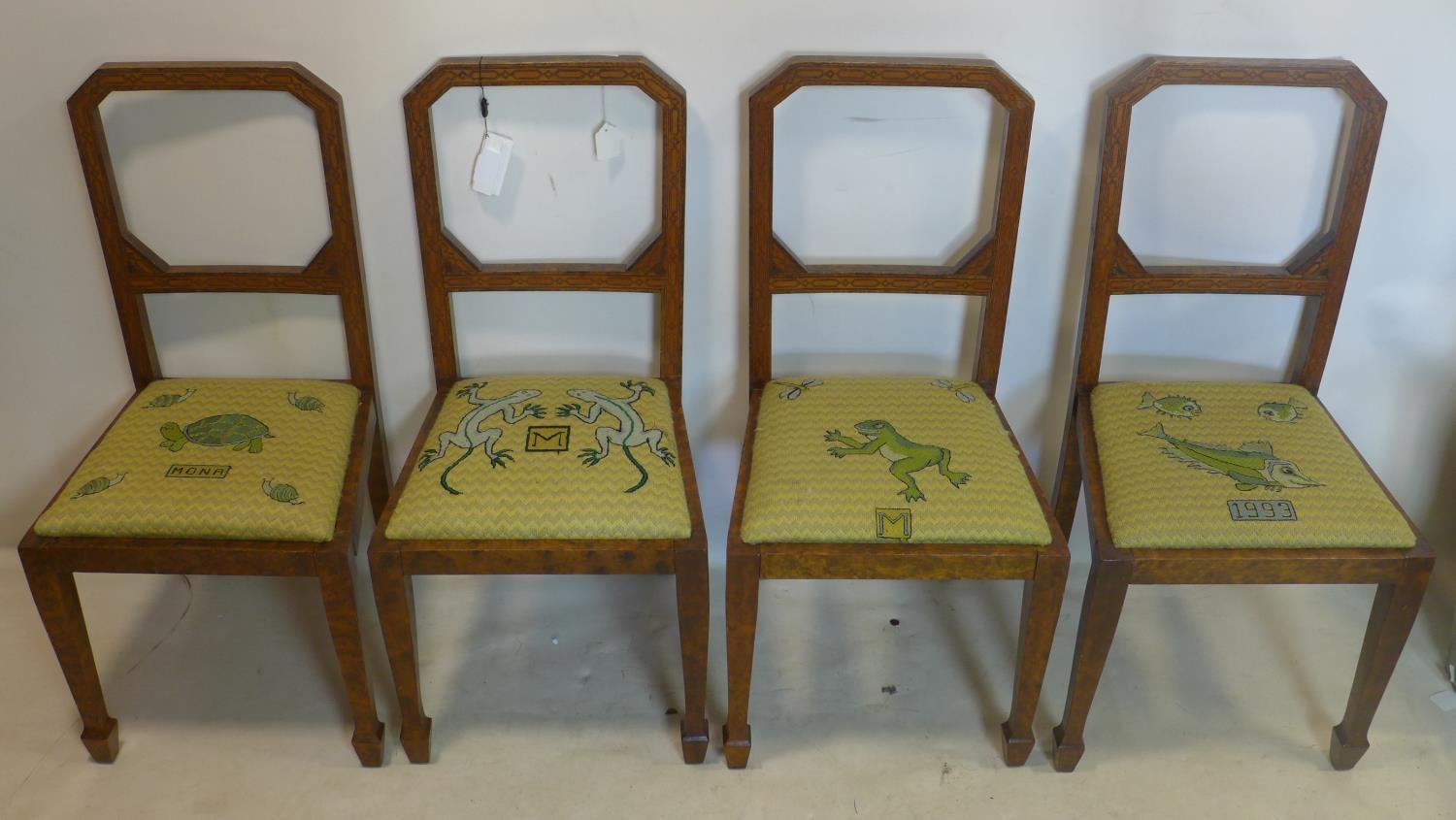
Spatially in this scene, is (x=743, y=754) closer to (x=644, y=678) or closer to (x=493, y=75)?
(x=644, y=678)

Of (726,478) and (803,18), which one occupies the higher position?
(803,18)

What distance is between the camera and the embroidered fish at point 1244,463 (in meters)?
1.60

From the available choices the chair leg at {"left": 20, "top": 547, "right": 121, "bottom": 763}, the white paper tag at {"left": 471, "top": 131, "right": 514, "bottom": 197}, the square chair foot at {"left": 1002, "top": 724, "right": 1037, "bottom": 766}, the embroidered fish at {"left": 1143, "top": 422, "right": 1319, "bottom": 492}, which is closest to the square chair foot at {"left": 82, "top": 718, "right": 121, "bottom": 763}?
the chair leg at {"left": 20, "top": 547, "right": 121, "bottom": 763}

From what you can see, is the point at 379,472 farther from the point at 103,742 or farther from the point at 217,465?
the point at 103,742

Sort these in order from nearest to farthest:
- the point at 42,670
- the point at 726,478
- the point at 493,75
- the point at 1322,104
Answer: the point at 493,75 < the point at 1322,104 < the point at 42,670 < the point at 726,478

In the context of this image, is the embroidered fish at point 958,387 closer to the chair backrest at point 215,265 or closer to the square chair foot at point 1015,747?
the square chair foot at point 1015,747

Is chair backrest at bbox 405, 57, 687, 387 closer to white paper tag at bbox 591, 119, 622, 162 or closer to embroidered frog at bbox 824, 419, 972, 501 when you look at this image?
white paper tag at bbox 591, 119, 622, 162

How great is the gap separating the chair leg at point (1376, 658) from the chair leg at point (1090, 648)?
1.15 ft

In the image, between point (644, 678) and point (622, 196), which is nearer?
point (622, 196)

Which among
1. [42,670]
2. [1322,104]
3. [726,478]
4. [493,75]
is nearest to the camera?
[493,75]

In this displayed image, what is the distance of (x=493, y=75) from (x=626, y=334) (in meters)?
0.47

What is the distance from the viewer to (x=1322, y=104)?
1.73 metres

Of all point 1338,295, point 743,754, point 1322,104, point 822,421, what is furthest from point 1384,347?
point 743,754

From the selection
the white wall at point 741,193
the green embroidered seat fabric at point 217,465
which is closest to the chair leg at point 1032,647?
the white wall at point 741,193
